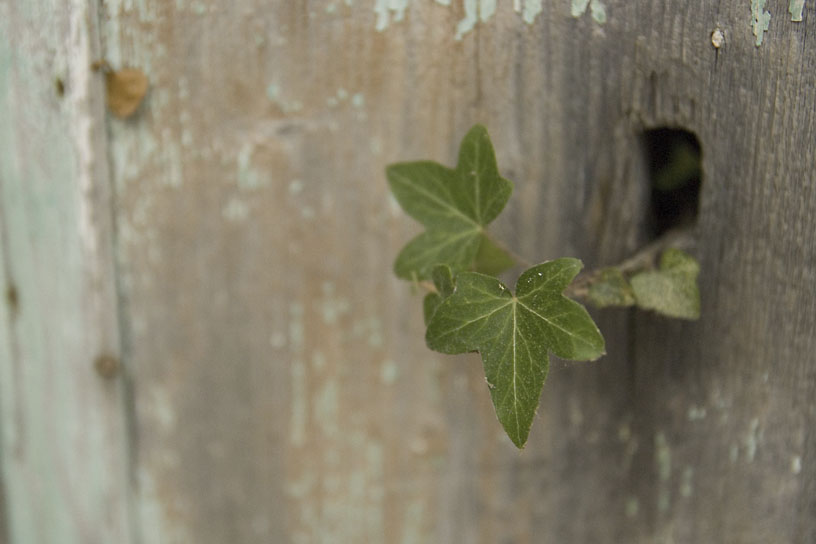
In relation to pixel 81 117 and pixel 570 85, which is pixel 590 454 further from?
pixel 81 117

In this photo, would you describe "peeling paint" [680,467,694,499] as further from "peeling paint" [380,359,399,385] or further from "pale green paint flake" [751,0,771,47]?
"pale green paint flake" [751,0,771,47]

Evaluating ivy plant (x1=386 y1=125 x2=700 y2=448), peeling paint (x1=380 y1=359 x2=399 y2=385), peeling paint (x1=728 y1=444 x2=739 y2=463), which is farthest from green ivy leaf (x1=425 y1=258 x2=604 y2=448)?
peeling paint (x1=728 y1=444 x2=739 y2=463)

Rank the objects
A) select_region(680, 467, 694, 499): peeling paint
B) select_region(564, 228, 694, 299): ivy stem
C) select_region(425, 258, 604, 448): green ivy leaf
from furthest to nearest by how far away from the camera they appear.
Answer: select_region(680, 467, 694, 499): peeling paint < select_region(564, 228, 694, 299): ivy stem < select_region(425, 258, 604, 448): green ivy leaf

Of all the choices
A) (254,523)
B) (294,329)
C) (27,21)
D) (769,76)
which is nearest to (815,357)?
(769,76)

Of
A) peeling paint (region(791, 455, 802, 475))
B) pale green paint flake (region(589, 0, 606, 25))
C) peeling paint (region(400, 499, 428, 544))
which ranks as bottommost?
peeling paint (region(400, 499, 428, 544))

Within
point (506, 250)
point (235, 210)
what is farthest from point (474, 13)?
point (235, 210)

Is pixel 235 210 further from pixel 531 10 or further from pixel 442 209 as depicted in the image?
pixel 531 10
